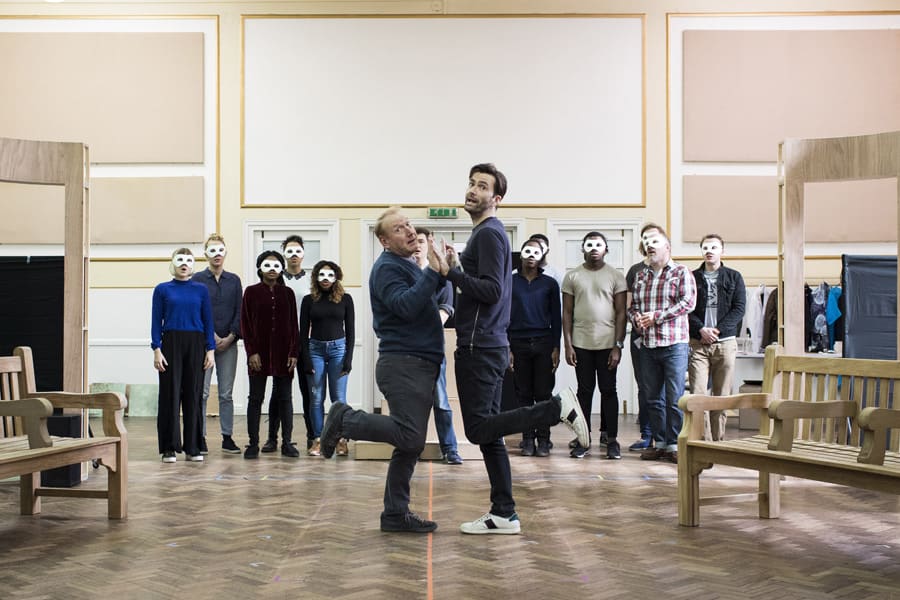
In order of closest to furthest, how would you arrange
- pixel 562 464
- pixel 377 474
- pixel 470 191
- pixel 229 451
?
pixel 470 191, pixel 377 474, pixel 562 464, pixel 229 451

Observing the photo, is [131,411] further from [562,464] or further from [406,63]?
[562,464]

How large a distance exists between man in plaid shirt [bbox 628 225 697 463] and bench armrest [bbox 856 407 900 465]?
269 cm

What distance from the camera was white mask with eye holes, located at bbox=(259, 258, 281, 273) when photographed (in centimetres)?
617

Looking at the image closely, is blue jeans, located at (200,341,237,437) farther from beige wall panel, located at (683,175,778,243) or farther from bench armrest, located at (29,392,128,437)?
beige wall panel, located at (683,175,778,243)

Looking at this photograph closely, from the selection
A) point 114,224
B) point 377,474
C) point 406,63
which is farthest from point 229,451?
point 406,63

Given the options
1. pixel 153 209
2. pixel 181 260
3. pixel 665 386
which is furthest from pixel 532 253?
pixel 153 209

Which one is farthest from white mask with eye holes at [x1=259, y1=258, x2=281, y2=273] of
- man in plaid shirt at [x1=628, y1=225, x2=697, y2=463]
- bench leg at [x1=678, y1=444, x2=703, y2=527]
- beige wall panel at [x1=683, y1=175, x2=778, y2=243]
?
beige wall panel at [x1=683, y1=175, x2=778, y2=243]

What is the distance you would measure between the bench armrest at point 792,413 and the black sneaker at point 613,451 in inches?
101

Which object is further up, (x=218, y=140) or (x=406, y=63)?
(x=406, y=63)

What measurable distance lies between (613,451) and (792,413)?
2720 mm

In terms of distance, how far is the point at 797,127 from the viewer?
9.78 metres

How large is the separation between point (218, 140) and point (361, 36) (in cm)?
196

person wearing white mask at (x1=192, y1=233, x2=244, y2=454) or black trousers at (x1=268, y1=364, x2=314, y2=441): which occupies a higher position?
person wearing white mask at (x1=192, y1=233, x2=244, y2=454)

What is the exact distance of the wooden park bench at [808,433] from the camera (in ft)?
10.3
